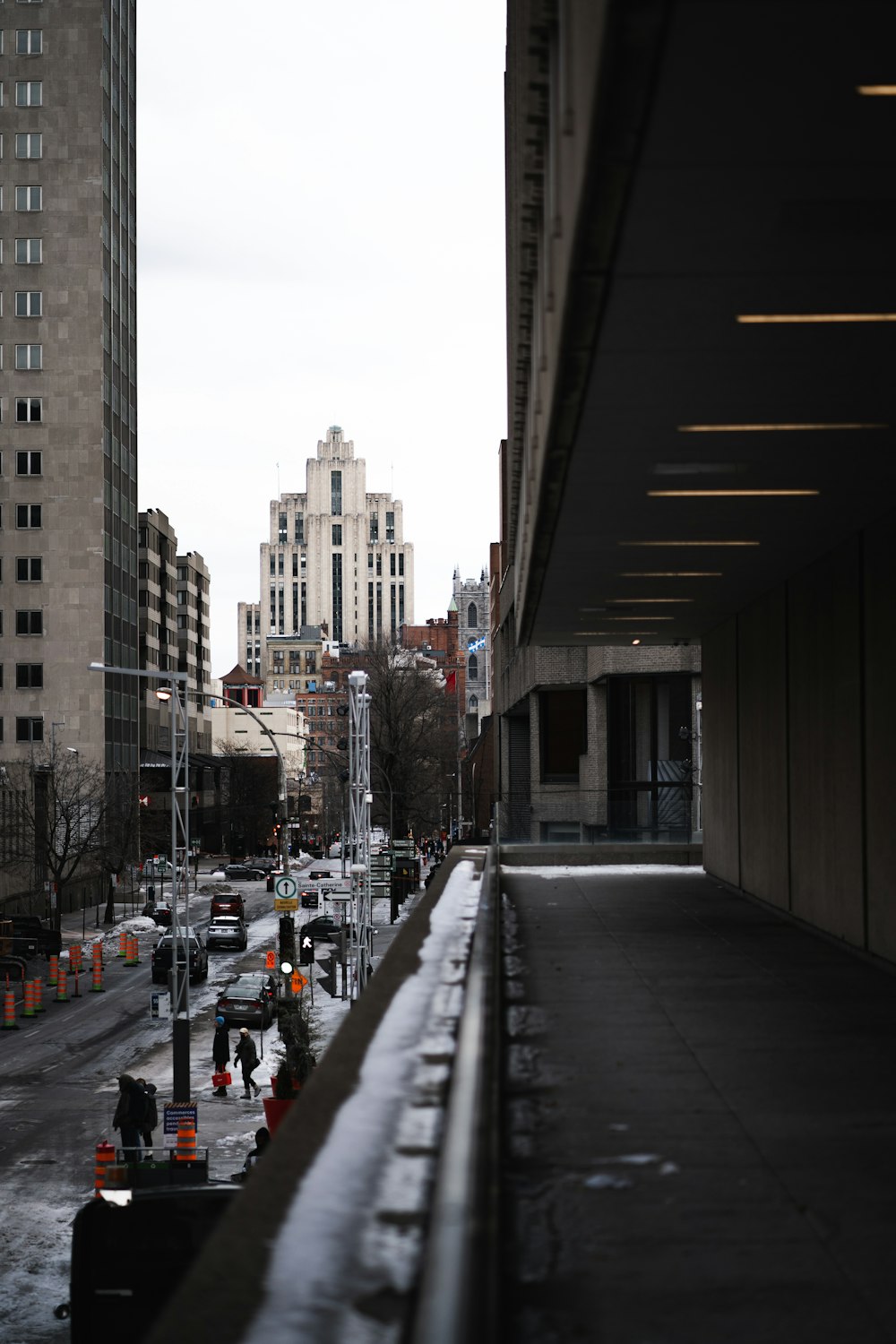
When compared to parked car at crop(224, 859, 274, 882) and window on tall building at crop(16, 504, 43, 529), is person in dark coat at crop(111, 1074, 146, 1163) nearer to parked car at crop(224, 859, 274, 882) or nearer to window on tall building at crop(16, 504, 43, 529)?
window on tall building at crop(16, 504, 43, 529)

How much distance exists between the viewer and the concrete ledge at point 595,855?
25734mm

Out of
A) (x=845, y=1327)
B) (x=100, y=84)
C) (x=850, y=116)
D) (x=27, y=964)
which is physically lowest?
(x=27, y=964)

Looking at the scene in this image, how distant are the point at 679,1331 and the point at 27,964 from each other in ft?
164

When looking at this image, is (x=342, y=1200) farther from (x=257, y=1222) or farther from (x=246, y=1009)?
(x=246, y=1009)

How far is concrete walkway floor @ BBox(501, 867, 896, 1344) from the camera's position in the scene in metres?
4.95

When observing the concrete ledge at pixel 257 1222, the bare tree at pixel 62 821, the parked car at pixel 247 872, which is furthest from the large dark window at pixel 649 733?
the parked car at pixel 247 872

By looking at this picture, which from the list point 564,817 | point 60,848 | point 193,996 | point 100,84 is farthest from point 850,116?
point 100,84

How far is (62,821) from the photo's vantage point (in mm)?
65438

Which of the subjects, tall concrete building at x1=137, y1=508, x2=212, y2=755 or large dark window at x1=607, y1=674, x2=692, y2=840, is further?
tall concrete building at x1=137, y1=508, x2=212, y2=755

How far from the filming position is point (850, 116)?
4.73 m

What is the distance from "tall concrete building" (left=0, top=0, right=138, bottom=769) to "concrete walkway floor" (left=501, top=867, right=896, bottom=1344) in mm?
68761

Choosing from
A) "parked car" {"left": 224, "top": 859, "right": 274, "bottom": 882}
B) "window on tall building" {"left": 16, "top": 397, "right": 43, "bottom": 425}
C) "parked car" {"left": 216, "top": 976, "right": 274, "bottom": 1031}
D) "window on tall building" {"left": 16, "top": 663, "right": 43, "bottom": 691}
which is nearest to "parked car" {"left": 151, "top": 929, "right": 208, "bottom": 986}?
"parked car" {"left": 216, "top": 976, "right": 274, "bottom": 1031}

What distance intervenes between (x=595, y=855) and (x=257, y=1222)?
22.9m

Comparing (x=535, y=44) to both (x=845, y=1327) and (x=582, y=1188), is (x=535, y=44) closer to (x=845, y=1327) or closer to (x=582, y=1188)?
(x=582, y=1188)
